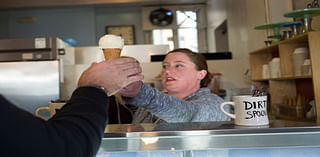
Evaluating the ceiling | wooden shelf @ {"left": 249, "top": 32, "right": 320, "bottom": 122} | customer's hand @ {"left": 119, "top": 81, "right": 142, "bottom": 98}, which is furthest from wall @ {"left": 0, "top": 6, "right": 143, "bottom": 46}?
customer's hand @ {"left": 119, "top": 81, "right": 142, "bottom": 98}

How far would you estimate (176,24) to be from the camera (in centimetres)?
724

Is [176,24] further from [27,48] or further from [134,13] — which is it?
[27,48]

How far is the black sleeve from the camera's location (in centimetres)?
41

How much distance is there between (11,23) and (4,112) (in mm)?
7585

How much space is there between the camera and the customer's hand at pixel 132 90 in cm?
90

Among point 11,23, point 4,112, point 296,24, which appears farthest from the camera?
point 11,23

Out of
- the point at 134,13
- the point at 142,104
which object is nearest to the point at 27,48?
the point at 134,13

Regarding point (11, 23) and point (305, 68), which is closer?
point (305, 68)

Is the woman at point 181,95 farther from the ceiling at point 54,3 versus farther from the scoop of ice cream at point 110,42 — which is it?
the ceiling at point 54,3

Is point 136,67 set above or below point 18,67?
below

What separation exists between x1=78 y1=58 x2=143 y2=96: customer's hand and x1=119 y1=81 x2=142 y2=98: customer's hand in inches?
6.6

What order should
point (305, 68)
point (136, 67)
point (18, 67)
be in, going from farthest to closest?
1. point (18, 67)
2. point (305, 68)
3. point (136, 67)

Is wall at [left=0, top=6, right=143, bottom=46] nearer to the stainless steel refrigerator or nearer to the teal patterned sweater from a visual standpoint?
the stainless steel refrigerator

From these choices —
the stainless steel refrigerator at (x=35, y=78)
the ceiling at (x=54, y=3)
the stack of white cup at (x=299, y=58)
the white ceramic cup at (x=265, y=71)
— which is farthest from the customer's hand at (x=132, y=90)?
the ceiling at (x=54, y=3)
